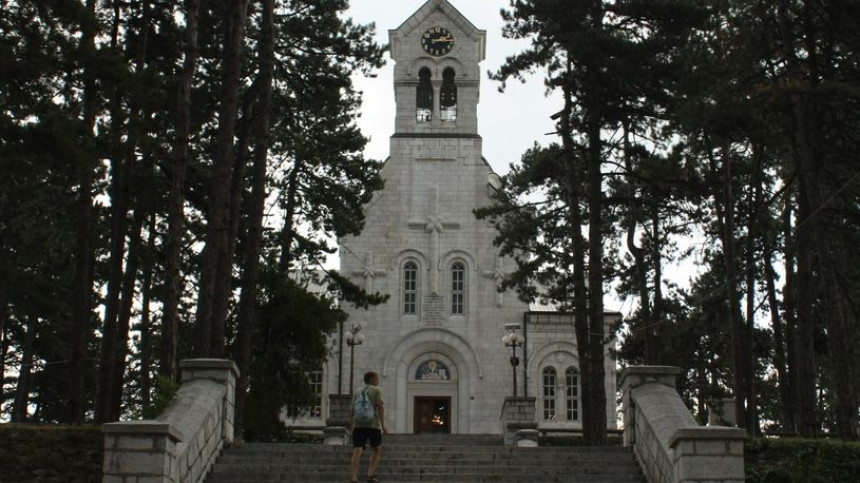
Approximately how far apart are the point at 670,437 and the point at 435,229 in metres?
26.3

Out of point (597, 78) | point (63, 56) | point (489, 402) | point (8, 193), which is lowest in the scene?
point (489, 402)

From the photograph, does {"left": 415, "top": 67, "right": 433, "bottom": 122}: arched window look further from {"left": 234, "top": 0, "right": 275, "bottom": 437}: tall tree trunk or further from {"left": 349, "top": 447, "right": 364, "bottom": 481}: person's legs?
{"left": 349, "top": 447, "right": 364, "bottom": 481}: person's legs

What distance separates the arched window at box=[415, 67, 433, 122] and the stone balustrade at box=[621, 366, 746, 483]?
25226 mm

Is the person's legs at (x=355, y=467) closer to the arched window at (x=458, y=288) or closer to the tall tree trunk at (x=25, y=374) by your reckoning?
the tall tree trunk at (x=25, y=374)

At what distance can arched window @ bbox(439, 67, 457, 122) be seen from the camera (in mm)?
40031

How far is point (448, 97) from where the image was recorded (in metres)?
40.6

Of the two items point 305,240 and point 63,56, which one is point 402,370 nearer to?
point 305,240

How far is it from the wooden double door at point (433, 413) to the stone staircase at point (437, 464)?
22044 mm

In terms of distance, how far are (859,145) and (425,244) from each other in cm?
1964

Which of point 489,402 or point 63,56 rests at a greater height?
point 63,56

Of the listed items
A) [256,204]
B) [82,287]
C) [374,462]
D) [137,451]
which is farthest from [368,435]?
[256,204]

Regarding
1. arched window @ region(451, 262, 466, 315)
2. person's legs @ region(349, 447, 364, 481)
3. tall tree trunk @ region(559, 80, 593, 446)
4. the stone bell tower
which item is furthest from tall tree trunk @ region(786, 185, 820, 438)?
the stone bell tower

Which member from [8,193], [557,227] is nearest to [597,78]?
[557,227]

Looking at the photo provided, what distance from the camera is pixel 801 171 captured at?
70.8 ft
